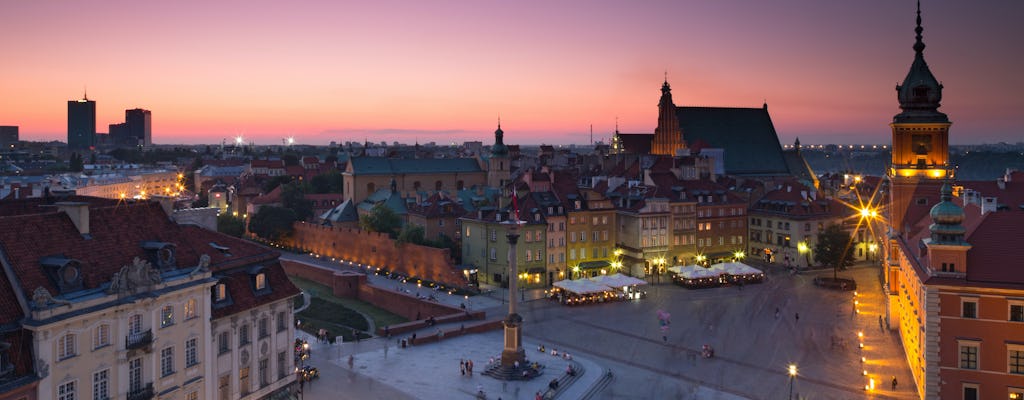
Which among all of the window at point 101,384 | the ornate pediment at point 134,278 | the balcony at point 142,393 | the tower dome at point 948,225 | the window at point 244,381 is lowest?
the window at point 244,381

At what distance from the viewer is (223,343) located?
1187 inches

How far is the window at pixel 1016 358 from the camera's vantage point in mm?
31500

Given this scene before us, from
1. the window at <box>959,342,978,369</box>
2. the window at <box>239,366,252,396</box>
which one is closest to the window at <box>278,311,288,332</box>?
the window at <box>239,366,252,396</box>

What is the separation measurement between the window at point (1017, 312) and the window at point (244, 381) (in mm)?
28701

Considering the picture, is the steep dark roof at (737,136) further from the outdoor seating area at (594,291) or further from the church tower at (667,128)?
the outdoor seating area at (594,291)

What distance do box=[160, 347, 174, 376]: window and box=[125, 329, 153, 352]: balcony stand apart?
854 millimetres

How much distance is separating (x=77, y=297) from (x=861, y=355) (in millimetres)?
34691

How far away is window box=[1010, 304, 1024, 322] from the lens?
31.6 metres

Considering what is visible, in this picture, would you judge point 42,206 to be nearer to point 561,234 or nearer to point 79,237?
point 79,237

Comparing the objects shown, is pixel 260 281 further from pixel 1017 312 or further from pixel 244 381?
pixel 1017 312

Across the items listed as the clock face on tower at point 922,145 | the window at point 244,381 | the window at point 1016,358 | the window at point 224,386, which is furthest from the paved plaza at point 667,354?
the clock face on tower at point 922,145

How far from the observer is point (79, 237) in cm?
2662

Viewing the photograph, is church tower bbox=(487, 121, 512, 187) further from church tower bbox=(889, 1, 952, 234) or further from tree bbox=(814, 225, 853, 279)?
church tower bbox=(889, 1, 952, 234)

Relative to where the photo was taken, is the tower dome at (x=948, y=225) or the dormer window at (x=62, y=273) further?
the tower dome at (x=948, y=225)
